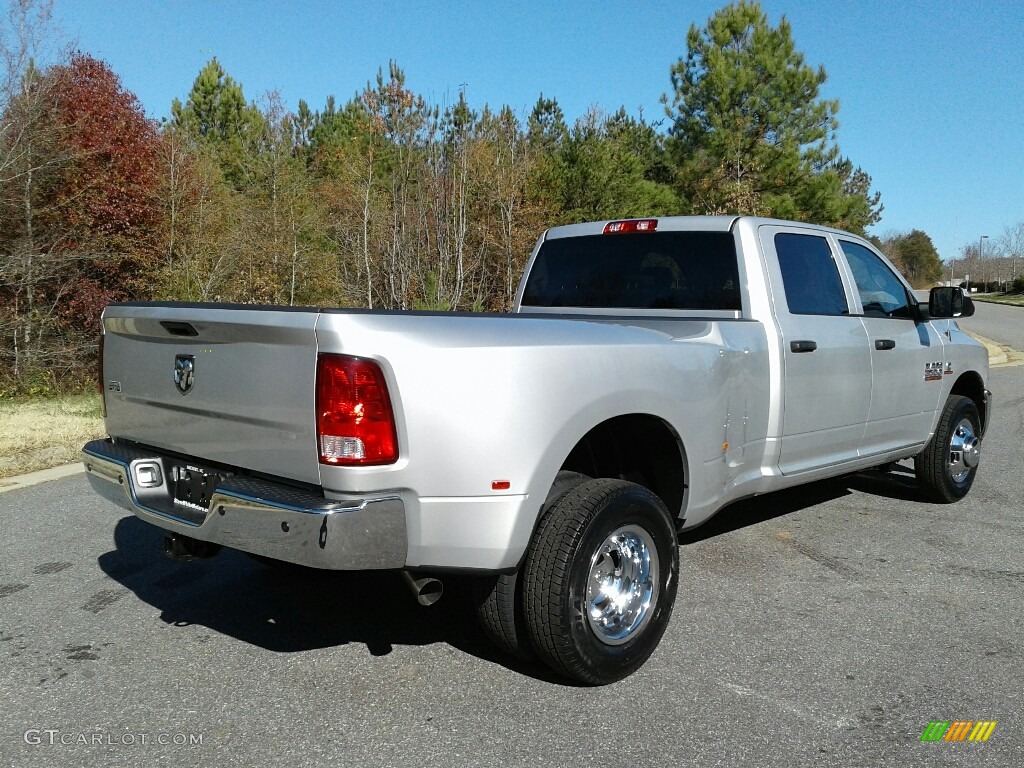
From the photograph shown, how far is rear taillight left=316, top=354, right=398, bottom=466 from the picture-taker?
2828mm

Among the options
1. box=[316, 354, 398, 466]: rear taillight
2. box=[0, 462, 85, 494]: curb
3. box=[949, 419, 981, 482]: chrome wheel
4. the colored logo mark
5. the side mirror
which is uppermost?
the side mirror

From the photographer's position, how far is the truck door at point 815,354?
15.1ft

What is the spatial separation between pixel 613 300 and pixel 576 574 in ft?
7.60

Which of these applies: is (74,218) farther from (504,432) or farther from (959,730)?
(959,730)

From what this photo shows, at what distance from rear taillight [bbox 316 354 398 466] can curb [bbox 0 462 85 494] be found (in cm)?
504

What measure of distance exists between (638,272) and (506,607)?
246 centimetres

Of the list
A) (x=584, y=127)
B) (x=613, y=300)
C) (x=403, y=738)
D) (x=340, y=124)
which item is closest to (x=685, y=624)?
(x=403, y=738)

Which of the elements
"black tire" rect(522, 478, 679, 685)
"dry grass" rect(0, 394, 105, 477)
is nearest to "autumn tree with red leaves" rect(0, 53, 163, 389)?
"dry grass" rect(0, 394, 105, 477)

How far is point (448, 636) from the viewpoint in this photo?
3.92m

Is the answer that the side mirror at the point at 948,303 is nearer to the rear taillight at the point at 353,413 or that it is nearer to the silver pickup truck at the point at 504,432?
the silver pickup truck at the point at 504,432

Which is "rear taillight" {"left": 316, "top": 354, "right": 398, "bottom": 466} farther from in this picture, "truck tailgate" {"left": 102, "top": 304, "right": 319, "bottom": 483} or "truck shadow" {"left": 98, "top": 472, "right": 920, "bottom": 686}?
"truck shadow" {"left": 98, "top": 472, "right": 920, "bottom": 686}

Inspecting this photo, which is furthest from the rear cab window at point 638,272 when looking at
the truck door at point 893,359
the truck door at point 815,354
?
the truck door at point 893,359

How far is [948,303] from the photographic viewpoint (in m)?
5.83

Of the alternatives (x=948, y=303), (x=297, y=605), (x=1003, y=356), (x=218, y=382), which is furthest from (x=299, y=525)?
(x=1003, y=356)
